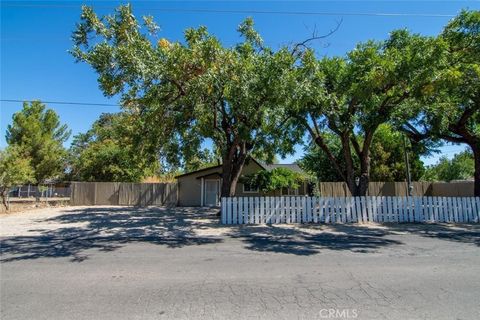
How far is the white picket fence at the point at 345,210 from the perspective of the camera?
13281mm

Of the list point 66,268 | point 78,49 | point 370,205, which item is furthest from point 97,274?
point 370,205

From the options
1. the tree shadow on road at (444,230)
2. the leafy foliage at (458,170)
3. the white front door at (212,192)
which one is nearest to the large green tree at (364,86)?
the tree shadow on road at (444,230)

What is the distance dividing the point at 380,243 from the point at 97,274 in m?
7.18

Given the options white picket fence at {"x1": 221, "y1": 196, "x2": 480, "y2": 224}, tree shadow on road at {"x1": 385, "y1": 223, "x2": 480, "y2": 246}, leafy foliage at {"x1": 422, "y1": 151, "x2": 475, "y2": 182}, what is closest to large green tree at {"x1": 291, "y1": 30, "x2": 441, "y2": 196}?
white picket fence at {"x1": 221, "y1": 196, "x2": 480, "y2": 224}

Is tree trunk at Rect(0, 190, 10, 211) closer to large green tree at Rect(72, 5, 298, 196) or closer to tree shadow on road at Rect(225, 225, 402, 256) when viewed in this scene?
large green tree at Rect(72, 5, 298, 196)

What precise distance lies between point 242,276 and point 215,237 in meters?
4.49

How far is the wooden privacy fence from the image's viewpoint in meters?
25.5

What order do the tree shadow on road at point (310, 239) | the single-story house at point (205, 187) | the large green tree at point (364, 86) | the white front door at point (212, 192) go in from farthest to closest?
1. the white front door at point (212, 192)
2. the single-story house at point (205, 187)
3. the large green tree at point (364, 86)
4. the tree shadow on road at point (310, 239)

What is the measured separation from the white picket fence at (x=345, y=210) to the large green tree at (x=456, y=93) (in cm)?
373

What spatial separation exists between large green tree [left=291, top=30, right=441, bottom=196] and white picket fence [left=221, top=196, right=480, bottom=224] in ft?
4.41

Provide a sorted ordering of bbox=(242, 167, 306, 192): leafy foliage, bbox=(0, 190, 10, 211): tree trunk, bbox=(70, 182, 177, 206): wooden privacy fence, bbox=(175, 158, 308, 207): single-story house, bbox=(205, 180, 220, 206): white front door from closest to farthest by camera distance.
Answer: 1. bbox=(0, 190, 10, 211): tree trunk
2. bbox=(242, 167, 306, 192): leafy foliage
3. bbox=(70, 182, 177, 206): wooden privacy fence
4. bbox=(175, 158, 308, 207): single-story house
5. bbox=(205, 180, 220, 206): white front door

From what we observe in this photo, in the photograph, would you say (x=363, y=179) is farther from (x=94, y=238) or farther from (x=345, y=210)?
(x=94, y=238)

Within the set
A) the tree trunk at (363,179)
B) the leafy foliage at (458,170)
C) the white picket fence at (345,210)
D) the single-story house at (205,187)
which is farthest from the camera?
the leafy foliage at (458,170)

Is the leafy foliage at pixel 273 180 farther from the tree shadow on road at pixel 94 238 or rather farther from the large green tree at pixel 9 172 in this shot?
the large green tree at pixel 9 172
